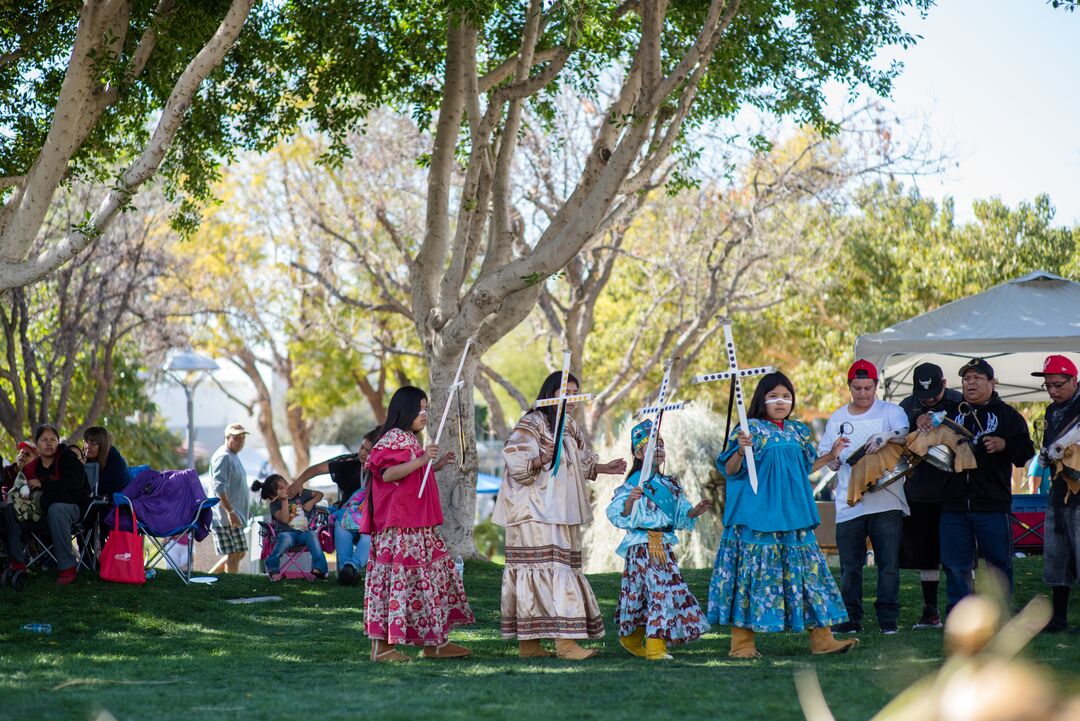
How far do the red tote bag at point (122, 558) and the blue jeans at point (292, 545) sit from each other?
5.30 feet

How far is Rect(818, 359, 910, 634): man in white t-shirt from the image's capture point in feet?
26.4

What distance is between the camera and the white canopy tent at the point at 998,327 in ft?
36.9

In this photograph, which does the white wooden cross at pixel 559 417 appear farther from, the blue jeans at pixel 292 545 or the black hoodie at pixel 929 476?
the blue jeans at pixel 292 545

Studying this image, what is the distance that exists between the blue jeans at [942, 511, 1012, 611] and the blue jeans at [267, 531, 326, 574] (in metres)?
6.49

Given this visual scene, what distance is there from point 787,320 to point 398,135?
10.7 m

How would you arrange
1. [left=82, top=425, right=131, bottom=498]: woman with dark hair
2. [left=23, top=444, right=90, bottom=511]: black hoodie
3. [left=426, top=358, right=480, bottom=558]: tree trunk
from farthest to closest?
[left=426, top=358, right=480, bottom=558]: tree trunk
[left=82, top=425, right=131, bottom=498]: woman with dark hair
[left=23, top=444, right=90, bottom=511]: black hoodie

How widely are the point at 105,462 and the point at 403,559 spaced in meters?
5.29

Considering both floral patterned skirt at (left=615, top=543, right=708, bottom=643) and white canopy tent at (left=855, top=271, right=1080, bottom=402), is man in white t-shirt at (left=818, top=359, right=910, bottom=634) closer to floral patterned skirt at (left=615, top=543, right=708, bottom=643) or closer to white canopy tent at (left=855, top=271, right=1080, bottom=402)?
floral patterned skirt at (left=615, top=543, right=708, bottom=643)

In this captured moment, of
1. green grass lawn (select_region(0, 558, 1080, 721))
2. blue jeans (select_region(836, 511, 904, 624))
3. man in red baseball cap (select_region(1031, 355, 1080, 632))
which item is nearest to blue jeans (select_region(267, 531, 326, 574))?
green grass lawn (select_region(0, 558, 1080, 721))

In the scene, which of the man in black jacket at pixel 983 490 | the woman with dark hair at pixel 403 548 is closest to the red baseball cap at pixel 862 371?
the man in black jacket at pixel 983 490

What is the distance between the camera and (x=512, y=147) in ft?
44.4

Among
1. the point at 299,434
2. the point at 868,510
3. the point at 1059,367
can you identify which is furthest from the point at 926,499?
the point at 299,434

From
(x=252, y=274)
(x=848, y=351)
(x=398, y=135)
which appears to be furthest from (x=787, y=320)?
(x=252, y=274)

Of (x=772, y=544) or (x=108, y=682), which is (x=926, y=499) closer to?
(x=772, y=544)
